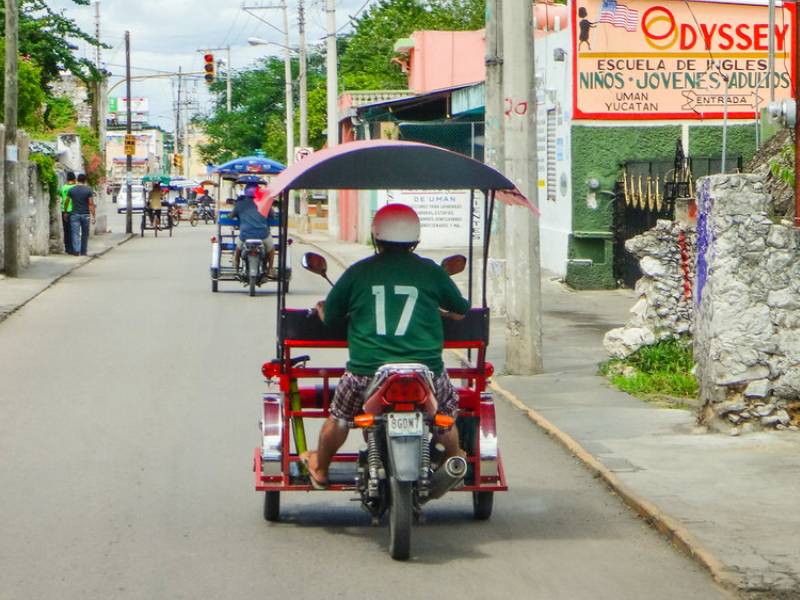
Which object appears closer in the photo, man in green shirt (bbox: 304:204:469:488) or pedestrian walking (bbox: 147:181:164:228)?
man in green shirt (bbox: 304:204:469:488)

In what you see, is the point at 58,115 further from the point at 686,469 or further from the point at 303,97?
the point at 686,469

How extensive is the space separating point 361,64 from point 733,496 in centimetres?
6274

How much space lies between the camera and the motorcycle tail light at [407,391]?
23.2 ft

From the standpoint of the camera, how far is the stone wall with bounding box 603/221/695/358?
14391 mm

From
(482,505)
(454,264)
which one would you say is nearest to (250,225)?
(454,264)

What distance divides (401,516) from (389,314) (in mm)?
1049

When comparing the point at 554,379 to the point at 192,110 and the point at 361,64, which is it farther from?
the point at 192,110

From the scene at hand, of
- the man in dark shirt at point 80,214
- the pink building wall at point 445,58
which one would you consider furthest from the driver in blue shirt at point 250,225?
the pink building wall at point 445,58

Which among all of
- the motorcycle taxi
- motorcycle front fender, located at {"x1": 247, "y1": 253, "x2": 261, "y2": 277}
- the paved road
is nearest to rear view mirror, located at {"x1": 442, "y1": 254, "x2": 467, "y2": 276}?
the motorcycle taxi

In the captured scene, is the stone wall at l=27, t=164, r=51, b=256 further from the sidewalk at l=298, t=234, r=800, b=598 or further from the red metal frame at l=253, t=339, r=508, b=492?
the red metal frame at l=253, t=339, r=508, b=492

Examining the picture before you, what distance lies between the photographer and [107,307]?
21672 millimetres

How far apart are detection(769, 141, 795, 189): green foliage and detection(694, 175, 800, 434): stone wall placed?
5.45 ft

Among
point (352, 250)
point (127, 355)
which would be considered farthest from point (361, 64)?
point (127, 355)

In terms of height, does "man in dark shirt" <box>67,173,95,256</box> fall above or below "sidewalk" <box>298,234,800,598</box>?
above
